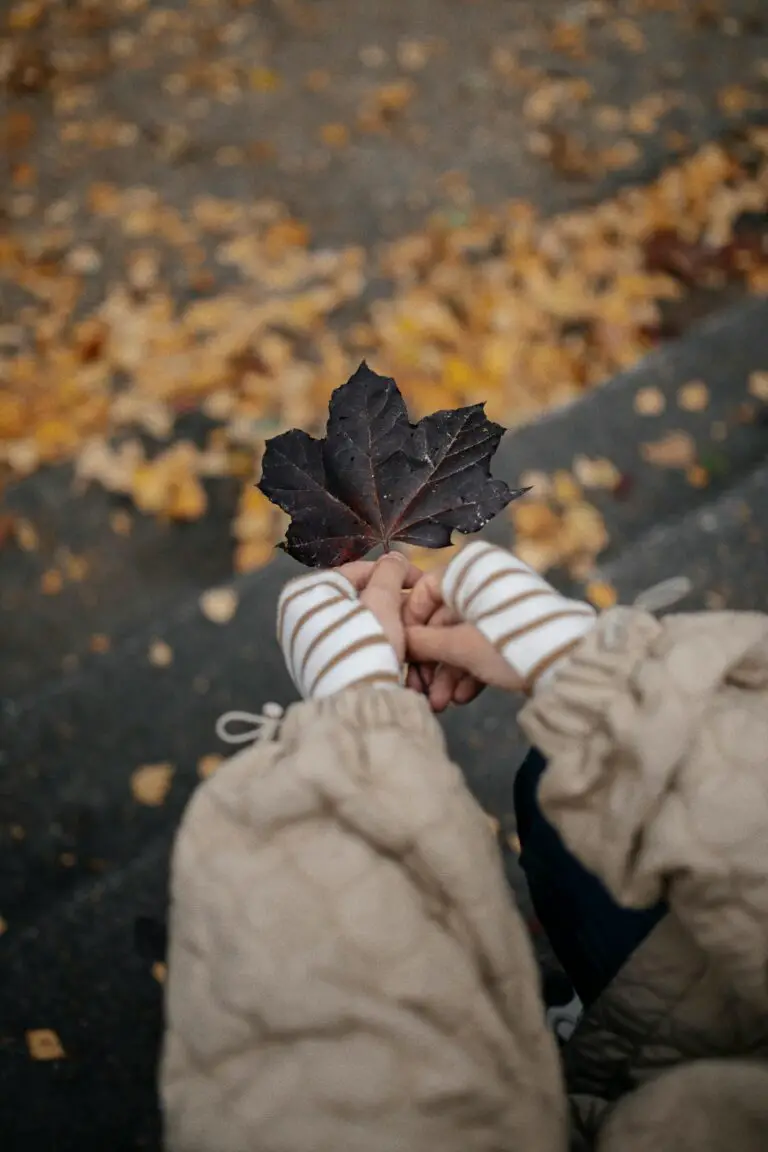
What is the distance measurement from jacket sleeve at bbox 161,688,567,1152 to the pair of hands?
0.26 metres

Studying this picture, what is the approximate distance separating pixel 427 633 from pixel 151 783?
110 centimetres

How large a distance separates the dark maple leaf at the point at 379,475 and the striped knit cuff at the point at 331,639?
0.14m

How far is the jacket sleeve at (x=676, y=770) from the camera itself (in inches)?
28.8

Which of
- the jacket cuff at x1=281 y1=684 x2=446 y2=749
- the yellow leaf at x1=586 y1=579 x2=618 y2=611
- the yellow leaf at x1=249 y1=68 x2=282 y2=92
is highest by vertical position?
the yellow leaf at x1=249 y1=68 x2=282 y2=92

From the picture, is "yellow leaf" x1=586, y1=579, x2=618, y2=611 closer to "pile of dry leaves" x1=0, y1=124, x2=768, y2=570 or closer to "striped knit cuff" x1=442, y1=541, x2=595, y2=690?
"pile of dry leaves" x1=0, y1=124, x2=768, y2=570

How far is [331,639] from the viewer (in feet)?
3.34

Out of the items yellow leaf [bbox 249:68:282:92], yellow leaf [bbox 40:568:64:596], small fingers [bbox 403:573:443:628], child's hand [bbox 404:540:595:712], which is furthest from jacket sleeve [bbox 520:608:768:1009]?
yellow leaf [bbox 249:68:282:92]

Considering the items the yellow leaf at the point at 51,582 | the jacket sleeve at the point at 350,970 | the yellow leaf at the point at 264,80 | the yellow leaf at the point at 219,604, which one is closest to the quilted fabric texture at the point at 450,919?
the jacket sleeve at the point at 350,970

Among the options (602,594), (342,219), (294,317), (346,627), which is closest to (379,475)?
(346,627)

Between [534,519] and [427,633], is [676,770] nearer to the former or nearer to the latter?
[427,633]

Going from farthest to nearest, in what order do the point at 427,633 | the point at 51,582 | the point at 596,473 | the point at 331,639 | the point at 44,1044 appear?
the point at 51,582 < the point at 596,473 < the point at 44,1044 < the point at 427,633 < the point at 331,639

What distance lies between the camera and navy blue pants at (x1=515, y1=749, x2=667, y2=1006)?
0.95 metres

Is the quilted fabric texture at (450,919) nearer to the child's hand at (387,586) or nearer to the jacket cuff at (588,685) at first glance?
the jacket cuff at (588,685)

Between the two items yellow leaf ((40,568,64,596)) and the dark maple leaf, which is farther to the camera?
yellow leaf ((40,568,64,596))
